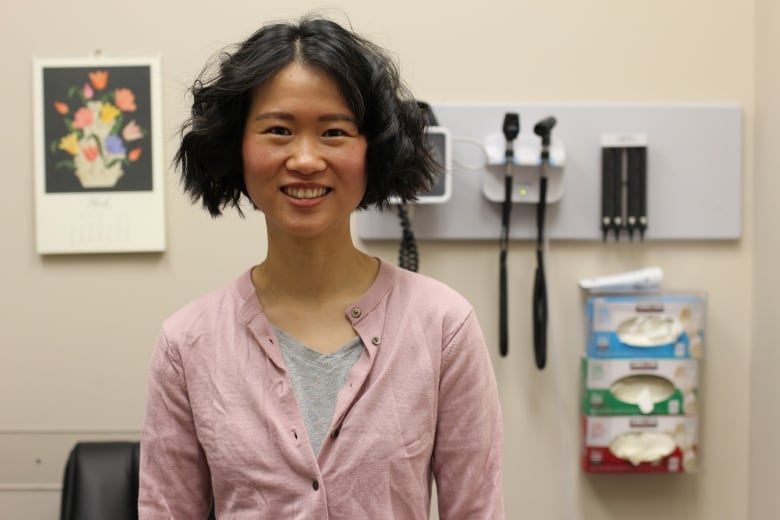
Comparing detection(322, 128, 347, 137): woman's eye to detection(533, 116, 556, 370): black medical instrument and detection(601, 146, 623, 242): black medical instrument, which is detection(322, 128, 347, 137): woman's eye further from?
detection(601, 146, 623, 242): black medical instrument

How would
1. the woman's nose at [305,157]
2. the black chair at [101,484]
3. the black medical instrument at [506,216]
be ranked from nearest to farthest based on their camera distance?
the woman's nose at [305,157]
the black chair at [101,484]
the black medical instrument at [506,216]

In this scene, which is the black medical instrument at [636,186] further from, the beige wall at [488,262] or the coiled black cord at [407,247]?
the coiled black cord at [407,247]

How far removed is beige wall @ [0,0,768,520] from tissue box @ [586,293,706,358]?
76mm

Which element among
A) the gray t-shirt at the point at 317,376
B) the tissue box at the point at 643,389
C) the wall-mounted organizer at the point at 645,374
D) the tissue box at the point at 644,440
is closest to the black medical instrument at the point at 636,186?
the wall-mounted organizer at the point at 645,374

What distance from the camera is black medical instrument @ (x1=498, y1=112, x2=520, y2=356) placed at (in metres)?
1.61

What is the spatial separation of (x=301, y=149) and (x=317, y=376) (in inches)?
11.0

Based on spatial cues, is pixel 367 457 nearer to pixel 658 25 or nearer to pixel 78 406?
pixel 78 406

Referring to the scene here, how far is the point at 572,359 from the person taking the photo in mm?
1717

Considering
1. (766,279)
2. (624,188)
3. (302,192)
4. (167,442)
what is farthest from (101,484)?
(766,279)

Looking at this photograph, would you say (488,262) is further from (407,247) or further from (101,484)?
(101,484)

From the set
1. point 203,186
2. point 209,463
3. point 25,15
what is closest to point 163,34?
point 25,15

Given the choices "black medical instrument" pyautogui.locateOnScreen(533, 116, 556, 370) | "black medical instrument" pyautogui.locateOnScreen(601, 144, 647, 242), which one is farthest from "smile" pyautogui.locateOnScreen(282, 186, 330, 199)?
"black medical instrument" pyautogui.locateOnScreen(601, 144, 647, 242)

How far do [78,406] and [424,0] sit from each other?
1.12 m

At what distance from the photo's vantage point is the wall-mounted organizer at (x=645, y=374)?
1.65 m
